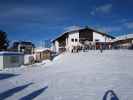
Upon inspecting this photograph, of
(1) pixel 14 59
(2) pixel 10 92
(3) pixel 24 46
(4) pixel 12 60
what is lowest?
(2) pixel 10 92

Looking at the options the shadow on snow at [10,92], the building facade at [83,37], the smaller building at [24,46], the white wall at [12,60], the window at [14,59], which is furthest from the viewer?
the smaller building at [24,46]

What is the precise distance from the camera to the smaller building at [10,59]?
32906mm

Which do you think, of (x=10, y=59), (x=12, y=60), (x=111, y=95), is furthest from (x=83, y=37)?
(x=111, y=95)

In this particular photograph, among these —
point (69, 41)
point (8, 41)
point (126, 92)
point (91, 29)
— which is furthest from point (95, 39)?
point (126, 92)

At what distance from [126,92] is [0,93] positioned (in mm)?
6697

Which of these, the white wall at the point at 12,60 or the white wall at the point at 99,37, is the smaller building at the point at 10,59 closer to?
the white wall at the point at 12,60

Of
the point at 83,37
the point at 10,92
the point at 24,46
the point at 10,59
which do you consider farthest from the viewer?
the point at 24,46

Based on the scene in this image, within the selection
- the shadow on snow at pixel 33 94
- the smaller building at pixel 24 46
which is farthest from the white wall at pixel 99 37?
the shadow on snow at pixel 33 94

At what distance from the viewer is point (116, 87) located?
12906mm

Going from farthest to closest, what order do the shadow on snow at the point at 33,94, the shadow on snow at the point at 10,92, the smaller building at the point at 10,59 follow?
the smaller building at the point at 10,59, the shadow on snow at the point at 10,92, the shadow on snow at the point at 33,94

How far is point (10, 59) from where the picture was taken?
34.1 metres

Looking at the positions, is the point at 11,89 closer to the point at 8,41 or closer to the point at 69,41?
the point at 69,41

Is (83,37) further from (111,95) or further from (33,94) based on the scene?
(111,95)

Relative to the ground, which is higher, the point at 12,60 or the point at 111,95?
the point at 12,60
